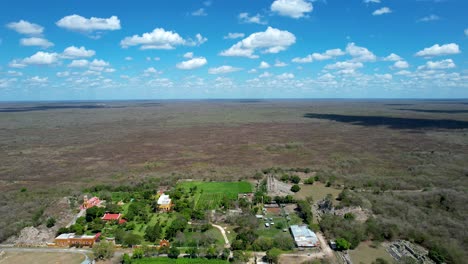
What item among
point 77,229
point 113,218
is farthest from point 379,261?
point 77,229

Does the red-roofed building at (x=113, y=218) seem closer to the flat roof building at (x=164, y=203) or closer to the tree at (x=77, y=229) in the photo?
the tree at (x=77, y=229)

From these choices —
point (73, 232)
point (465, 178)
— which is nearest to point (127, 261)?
point (73, 232)

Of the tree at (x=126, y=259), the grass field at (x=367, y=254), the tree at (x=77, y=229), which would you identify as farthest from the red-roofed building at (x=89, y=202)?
the grass field at (x=367, y=254)

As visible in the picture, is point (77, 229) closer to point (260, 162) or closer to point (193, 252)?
point (193, 252)

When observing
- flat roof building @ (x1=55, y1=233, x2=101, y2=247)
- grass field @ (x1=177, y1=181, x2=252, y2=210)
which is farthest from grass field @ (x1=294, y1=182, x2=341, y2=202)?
flat roof building @ (x1=55, y1=233, x2=101, y2=247)

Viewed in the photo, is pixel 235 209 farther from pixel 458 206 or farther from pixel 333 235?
pixel 458 206

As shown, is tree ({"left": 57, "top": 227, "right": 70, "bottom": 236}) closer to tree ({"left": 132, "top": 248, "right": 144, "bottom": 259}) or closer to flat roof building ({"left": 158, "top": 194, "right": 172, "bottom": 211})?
tree ({"left": 132, "top": 248, "right": 144, "bottom": 259})
